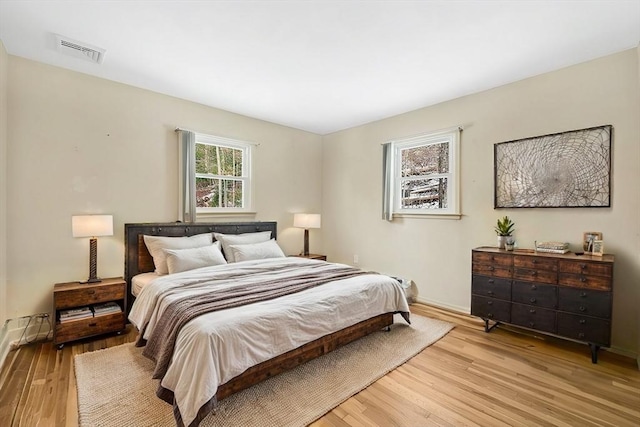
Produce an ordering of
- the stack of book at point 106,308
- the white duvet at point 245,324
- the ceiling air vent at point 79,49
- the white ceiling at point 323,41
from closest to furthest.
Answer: the white duvet at point 245,324
the white ceiling at point 323,41
the ceiling air vent at point 79,49
the stack of book at point 106,308

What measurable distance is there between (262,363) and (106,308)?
204 cm

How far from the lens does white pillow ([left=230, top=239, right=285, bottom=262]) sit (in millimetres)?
3759

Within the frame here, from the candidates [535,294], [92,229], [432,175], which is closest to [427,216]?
[432,175]

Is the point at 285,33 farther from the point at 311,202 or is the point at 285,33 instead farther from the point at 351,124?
the point at 311,202

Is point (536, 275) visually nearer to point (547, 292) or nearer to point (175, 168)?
point (547, 292)

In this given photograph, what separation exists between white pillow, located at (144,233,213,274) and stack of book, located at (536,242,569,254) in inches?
148

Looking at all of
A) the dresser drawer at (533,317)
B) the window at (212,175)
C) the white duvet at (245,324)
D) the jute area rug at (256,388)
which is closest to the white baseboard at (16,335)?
the jute area rug at (256,388)

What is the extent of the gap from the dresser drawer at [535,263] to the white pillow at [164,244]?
350 centimetres

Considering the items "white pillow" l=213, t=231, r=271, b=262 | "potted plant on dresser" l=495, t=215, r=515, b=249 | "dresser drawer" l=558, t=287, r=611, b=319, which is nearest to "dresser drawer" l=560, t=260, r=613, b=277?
"dresser drawer" l=558, t=287, r=611, b=319

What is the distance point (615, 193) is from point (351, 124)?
345 cm

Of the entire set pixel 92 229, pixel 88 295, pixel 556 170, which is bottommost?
pixel 88 295

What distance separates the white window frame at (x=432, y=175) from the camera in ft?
12.5

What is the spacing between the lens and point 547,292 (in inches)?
107

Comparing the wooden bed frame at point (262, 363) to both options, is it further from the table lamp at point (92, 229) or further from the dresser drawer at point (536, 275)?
the dresser drawer at point (536, 275)
